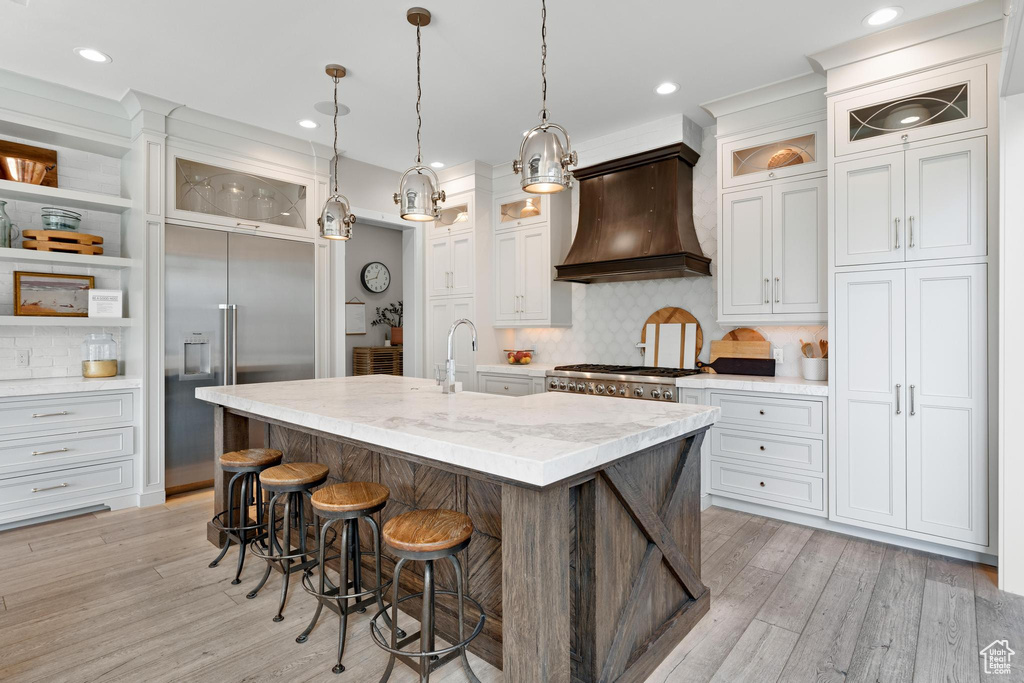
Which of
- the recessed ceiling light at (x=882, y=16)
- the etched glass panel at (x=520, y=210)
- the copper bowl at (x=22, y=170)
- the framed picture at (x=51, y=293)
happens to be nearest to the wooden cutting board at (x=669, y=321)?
the etched glass panel at (x=520, y=210)

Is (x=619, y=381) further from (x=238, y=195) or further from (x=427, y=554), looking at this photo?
(x=238, y=195)

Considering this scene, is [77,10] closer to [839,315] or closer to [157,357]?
[157,357]

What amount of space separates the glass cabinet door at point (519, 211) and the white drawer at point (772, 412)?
2349 millimetres

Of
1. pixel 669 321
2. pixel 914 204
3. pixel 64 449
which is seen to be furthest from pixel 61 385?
pixel 914 204

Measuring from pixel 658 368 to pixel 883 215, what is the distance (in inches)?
72.1

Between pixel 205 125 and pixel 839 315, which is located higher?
pixel 205 125

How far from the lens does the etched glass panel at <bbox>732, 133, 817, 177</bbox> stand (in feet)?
11.6

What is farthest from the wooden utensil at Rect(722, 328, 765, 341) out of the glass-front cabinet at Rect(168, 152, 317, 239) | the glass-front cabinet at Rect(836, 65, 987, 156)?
the glass-front cabinet at Rect(168, 152, 317, 239)

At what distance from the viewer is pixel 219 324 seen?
13.6ft

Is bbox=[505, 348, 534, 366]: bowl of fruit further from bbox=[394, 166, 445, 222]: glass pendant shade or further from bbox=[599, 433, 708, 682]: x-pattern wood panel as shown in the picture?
bbox=[599, 433, 708, 682]: x-pattern wood panel

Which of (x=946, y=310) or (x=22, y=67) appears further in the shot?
(x=22, y=67)

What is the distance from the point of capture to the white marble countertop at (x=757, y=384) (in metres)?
3.24

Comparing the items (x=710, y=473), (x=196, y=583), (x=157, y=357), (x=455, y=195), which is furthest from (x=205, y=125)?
(x=710, y=473)

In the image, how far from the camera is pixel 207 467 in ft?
13.5
